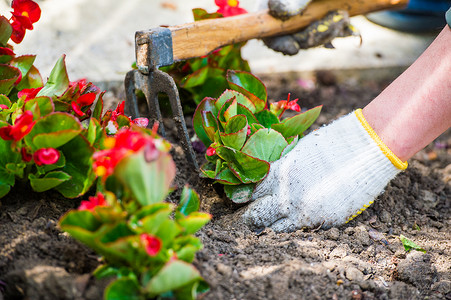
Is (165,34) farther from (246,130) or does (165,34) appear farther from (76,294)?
(76,294)

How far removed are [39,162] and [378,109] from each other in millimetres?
1057

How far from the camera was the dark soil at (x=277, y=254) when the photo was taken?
3.34 ft

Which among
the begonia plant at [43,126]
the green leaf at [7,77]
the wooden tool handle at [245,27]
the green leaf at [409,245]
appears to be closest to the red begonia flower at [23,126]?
the begonia plant at [43,126]

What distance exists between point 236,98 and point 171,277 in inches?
30.4

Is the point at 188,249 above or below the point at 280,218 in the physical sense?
above

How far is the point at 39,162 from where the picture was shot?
1065mm

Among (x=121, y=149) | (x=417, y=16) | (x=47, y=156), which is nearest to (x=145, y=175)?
(x=121, y=149)

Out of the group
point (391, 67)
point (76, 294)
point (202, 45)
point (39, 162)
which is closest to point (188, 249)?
point (76, 294)

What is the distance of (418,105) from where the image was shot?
4.43 ft

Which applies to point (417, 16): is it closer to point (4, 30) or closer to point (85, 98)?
point (85, 98)

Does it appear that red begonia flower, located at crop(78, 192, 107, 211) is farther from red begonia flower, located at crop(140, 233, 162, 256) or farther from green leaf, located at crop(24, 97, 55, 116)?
green leaf, located at crop(24, 97, 55, 116)

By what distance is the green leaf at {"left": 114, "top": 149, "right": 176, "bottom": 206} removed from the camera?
0.84 m

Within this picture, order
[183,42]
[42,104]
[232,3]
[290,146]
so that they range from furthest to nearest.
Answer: [232,3], [183,42], [290,146], [42,104]

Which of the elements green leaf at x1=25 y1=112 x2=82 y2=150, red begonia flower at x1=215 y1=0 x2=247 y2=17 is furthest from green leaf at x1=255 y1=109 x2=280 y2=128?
green leaf at x1=25 y1=112 x2=82 y2=150
